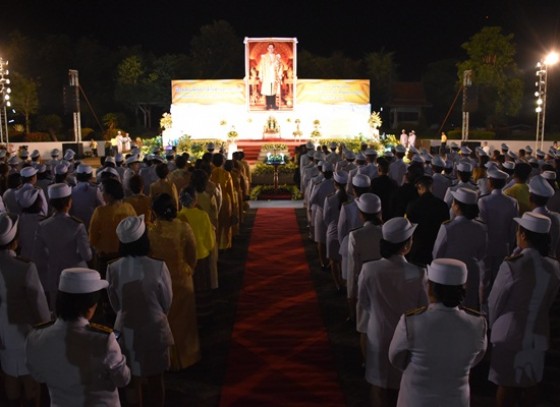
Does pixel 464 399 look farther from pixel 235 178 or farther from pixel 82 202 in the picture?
pixel 235 178

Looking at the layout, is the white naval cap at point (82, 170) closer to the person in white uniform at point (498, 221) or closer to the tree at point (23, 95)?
the person in white uniform at point (498, 221)

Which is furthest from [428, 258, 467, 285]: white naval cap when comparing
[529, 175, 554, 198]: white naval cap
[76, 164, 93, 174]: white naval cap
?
[76, 164, 93, 174]: white naval cap

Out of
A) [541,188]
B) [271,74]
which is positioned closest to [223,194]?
[541,188]

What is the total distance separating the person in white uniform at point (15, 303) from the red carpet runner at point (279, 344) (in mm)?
1577

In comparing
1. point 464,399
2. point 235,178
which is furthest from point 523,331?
point 235,178

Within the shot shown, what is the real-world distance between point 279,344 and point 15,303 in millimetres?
2785

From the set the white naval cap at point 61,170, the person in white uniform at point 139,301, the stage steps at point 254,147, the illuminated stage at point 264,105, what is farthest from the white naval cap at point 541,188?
the illuminated stage at point 264,105

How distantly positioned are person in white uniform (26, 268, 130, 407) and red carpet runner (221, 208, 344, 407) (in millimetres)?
2074

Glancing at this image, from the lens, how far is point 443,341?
2959 mm

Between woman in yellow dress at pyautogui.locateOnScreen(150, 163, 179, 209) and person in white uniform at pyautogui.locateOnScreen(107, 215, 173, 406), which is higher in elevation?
woman in yellow dress at pyautogui.locateOnScreen(150, 163, 179, 209)

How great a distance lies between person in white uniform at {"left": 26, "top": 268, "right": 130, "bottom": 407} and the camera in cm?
281

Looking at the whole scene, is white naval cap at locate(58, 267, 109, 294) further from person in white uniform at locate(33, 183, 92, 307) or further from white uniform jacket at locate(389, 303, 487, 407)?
person in white uniform at locate(33, 183, 92, 307)

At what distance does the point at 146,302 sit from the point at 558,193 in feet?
19.0

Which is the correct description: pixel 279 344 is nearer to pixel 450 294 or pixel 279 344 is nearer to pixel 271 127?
pixel 450 294
